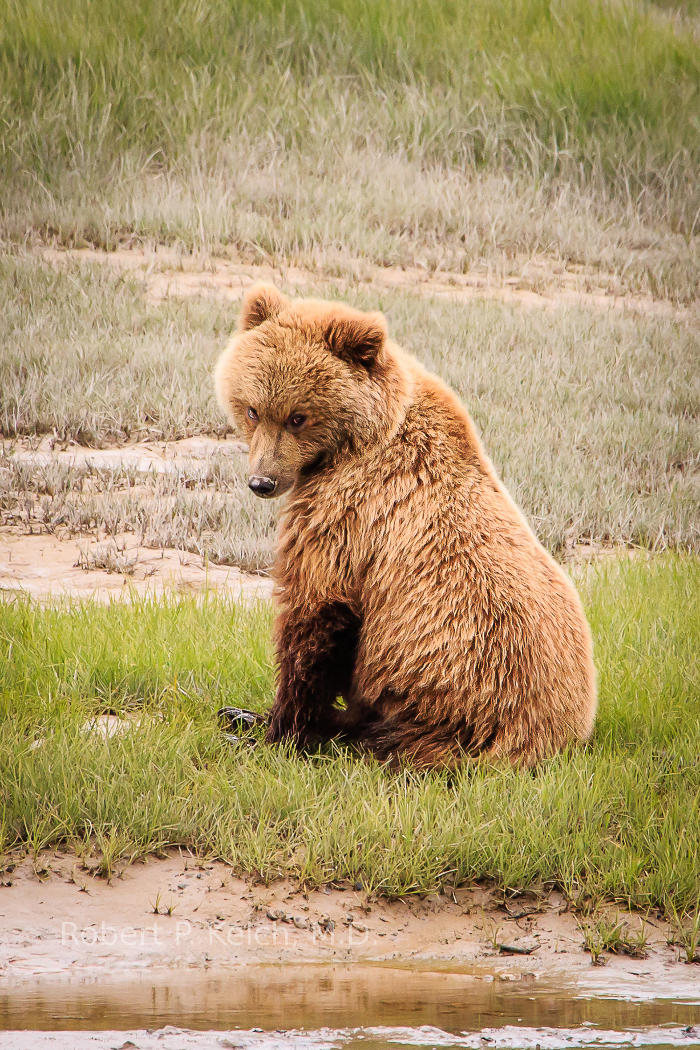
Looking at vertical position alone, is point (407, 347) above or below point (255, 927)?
above

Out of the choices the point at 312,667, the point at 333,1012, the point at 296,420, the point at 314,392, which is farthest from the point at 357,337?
the point at 333,1012

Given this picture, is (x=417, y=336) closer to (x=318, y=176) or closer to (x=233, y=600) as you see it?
(x=318, y=176)

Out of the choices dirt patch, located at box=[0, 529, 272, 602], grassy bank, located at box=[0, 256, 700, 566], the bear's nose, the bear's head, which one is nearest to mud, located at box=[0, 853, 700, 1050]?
the bear's nose

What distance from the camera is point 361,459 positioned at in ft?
11.9

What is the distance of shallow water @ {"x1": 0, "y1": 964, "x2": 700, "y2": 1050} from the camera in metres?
2.40

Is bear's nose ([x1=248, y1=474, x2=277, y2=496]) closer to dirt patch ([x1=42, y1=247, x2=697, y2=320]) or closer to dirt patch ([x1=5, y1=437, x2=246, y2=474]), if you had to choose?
dirt patch ([x1=5, y1=437, x2=246, y2=474])

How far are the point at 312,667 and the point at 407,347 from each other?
4.52m

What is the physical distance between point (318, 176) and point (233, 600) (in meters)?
4.05

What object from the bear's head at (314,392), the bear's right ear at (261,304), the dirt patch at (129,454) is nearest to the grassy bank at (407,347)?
the dirt patch at (129,454)

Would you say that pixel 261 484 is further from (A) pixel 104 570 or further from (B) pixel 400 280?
(B) pixel 400 280

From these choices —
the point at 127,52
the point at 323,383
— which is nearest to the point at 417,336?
the point at 127,52

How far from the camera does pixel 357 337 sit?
3.60 meters

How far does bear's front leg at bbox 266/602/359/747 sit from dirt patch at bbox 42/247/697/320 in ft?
15.3

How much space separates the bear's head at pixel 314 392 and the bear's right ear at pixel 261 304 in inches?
5.3
